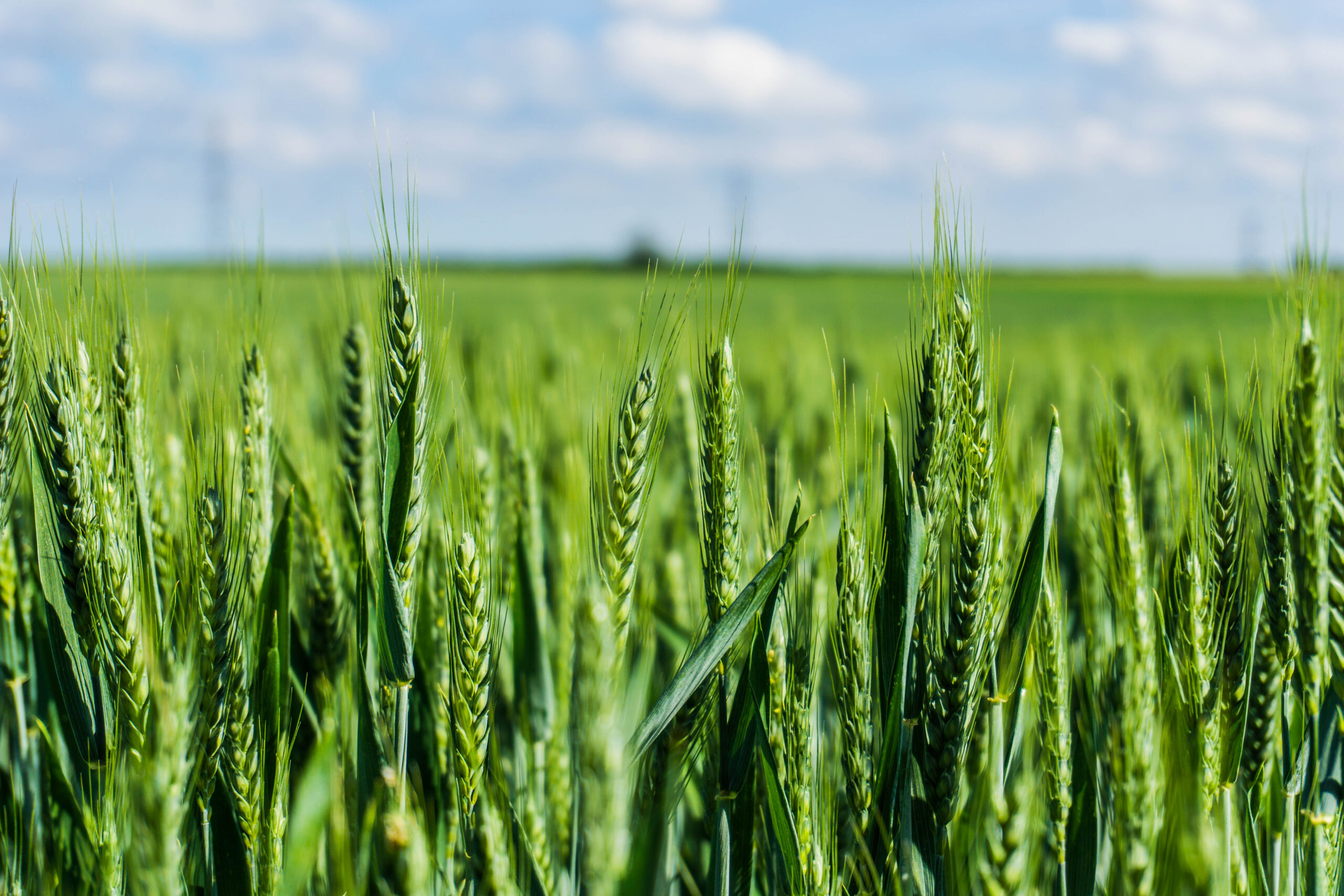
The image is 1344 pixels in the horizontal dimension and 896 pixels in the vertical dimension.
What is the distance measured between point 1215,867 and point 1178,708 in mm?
→ 511

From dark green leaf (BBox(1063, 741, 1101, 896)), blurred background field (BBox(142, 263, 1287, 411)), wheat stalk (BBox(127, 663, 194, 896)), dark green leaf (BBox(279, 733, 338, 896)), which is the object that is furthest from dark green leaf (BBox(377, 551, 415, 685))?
dark green leaf (BBox(1063, 741, 1101, 896))

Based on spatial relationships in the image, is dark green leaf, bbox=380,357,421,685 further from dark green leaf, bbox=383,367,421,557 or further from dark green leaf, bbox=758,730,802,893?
dark green leaf, bbox=758,730,802,893

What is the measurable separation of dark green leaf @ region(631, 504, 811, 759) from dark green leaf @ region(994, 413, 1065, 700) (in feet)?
1.04

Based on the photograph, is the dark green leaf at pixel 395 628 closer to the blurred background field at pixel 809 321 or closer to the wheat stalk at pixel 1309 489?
the blurred background field at pixel 809 321

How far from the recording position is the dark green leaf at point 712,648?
108 cm

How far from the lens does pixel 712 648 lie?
1.08 m

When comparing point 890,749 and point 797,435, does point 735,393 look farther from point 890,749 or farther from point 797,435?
point 797,435

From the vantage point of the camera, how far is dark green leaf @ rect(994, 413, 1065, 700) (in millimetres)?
1155

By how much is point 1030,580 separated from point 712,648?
445mm

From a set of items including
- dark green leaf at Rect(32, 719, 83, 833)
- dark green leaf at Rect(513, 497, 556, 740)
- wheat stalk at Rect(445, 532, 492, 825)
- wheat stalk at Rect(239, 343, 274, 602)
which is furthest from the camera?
dark green leaf at Rect(513, 497, 556, 740)

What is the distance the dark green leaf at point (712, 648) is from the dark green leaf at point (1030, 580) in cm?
32

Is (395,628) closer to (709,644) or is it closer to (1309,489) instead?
(709,644)

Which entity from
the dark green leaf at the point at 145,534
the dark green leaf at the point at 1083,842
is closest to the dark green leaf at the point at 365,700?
the dark green leaf at the point at 145,534

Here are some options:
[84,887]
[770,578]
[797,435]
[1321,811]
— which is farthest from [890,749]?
[797,435]
